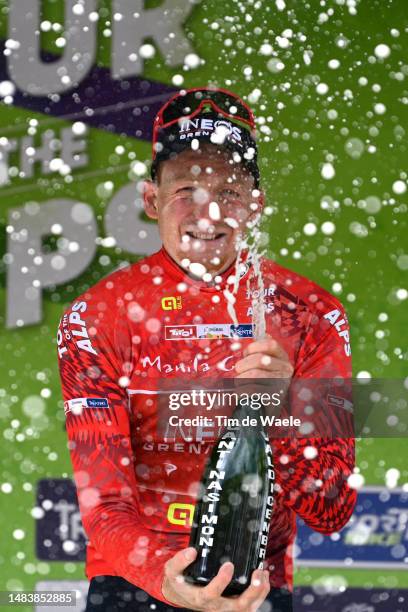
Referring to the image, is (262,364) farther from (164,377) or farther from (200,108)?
(200,108)

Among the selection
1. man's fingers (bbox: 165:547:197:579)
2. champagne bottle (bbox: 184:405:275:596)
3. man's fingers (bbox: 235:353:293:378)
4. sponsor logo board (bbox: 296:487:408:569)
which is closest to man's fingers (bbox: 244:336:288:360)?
man's fingers (bbox: 235:353:293:378)

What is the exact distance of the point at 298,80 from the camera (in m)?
2.21

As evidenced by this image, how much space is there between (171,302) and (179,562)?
645mm

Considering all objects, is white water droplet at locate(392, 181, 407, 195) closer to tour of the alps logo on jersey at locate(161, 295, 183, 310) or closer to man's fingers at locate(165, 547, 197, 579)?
tour of the alps logo on jersey at locate(161, 295, 183, 310)

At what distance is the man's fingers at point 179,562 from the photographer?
1.20 metres

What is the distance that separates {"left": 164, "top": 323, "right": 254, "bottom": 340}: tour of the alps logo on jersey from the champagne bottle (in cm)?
29

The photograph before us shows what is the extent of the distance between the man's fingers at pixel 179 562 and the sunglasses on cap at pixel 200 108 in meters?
0.88

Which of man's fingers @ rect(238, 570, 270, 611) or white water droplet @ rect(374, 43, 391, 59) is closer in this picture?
man's fingers @ rect(238, 570, 270, 611)

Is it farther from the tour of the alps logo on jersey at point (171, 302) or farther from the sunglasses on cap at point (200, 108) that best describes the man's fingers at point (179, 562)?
the sunglasses on cap at point (200, 108)

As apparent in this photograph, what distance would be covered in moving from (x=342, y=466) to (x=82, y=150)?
112cm

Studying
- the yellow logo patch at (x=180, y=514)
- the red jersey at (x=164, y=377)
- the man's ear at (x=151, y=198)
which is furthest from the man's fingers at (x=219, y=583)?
the man's ear at (x=151, y=198)

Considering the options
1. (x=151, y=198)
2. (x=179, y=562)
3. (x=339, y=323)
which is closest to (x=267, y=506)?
(x=179, y=562)

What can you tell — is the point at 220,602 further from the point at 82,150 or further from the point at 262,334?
the point at 82,150

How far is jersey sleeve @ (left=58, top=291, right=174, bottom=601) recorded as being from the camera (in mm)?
1390
